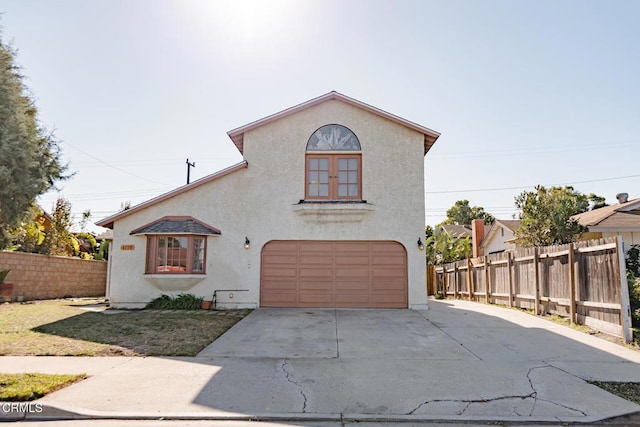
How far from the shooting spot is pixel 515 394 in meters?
5.71

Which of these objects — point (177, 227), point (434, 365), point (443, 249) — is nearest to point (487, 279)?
point (434, 365)

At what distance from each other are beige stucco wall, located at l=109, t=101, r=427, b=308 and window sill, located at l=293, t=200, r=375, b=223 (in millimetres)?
34

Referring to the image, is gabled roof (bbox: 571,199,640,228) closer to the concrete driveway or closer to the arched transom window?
the concrete driveway

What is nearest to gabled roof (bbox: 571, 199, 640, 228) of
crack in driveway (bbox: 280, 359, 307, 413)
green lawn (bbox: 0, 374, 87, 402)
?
crack in driveway (bbox: 280, 359, 307, 413)

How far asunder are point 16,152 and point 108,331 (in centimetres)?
520

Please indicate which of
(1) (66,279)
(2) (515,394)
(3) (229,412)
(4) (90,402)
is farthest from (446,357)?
(1) (66,279)

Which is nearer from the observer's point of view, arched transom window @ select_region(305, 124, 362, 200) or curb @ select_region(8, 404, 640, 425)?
curb @ select_region(8, 404, 640, 425)

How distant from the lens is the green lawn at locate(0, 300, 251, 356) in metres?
8.09

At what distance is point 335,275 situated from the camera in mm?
14125

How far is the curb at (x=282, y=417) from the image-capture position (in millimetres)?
4875

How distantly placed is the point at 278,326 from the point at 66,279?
13448 mm

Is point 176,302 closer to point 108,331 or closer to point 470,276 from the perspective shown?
point 108,331

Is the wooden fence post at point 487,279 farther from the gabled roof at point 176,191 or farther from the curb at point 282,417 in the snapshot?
the curb at point 282,417

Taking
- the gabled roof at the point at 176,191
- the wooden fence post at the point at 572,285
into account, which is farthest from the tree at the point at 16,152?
the wooden fence post at the point at 572,285
